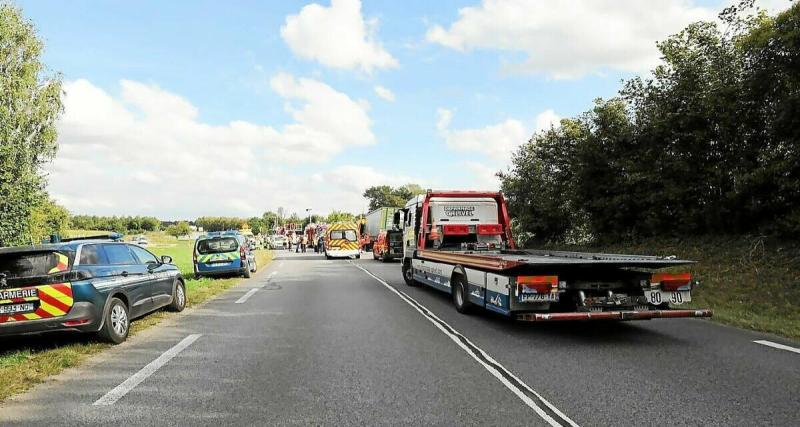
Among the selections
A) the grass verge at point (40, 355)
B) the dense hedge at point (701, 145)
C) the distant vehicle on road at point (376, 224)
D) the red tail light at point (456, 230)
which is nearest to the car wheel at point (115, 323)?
the grass verge at point (40, 355)

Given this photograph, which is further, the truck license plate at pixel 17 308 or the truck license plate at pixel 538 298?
the truck license plate at pixel 538 298

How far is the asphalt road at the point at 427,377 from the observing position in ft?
14.1

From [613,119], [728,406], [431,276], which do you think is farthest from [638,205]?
[728,406]

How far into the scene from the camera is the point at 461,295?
9.80 metres

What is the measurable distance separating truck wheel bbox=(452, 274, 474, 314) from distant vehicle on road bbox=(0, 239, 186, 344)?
17.6 ft

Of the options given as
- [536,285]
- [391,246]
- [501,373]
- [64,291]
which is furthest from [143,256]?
[391,246]

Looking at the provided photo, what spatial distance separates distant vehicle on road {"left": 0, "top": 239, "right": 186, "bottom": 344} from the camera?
6695mm

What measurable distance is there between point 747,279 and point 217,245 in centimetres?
1545

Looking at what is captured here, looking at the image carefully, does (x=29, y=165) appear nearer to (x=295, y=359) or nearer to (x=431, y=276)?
(x=431, y=276)

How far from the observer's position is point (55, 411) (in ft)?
14.8

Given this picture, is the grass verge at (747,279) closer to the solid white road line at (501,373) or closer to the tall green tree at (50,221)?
the solid white road line at (501,373)

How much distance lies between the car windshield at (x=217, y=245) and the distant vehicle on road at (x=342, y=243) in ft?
50.3

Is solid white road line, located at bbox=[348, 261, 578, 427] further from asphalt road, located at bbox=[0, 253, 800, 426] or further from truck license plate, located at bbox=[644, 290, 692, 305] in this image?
truck license plate, located at bbox=[644, 290, 692, 305]

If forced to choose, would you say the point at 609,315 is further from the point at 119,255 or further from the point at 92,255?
the point at 119,255
